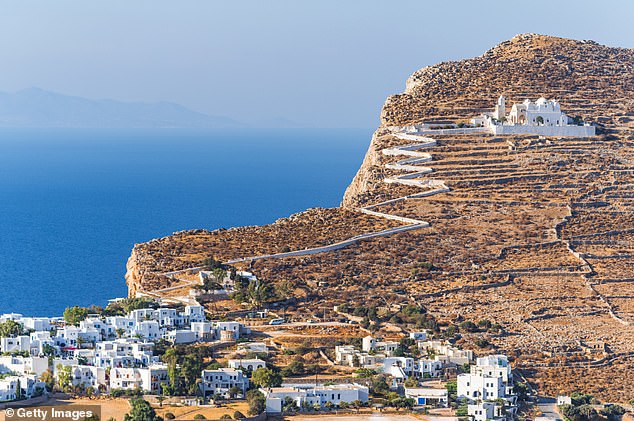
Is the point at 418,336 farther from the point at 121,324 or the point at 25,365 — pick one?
the point at 25,365

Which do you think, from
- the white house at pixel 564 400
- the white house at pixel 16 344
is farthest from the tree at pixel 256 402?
the white house at pixel 564 400

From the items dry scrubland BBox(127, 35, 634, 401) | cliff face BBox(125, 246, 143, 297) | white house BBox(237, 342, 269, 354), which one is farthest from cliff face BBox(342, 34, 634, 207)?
white house BBox(237, 342, 269, 354)

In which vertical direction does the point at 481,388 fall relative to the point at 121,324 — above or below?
below

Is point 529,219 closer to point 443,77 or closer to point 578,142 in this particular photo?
point 578,142

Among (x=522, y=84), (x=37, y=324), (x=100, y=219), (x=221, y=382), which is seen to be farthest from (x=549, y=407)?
(x=100, y=219)

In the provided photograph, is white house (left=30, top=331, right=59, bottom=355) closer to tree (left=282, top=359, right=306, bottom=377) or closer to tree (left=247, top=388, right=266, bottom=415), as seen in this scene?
tree (left=282, top=359, right=306, bottom=377)
